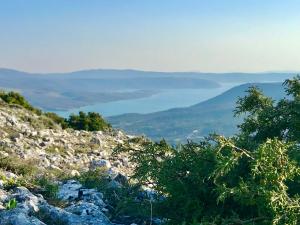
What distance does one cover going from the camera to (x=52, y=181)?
1218 centimetres

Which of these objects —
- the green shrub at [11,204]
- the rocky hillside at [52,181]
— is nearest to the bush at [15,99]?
the rocky hillside at [52,181]

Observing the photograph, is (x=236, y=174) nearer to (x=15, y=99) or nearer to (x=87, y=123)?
(x=87, y=123)

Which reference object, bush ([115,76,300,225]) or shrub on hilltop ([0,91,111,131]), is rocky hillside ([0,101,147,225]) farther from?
shrub on hilltop ([0,91,111,131])

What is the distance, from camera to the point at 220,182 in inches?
301

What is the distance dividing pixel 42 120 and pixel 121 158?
38.3 feet

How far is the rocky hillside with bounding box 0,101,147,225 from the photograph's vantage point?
28.8ft

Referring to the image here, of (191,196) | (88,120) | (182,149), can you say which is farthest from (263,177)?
(88,120)

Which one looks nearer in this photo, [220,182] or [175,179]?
[220,182]

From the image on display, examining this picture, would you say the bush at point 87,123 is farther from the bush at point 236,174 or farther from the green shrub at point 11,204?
the green shrub at point 11,204

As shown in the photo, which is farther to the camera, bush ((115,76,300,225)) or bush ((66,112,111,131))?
bush ((66,112,111,131))

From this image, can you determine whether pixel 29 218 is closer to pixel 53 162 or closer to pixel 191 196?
pixel 191 196

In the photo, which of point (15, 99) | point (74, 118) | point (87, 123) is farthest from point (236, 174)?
point (15, 99)

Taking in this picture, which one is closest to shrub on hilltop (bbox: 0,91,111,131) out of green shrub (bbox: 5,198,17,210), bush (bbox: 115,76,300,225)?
bush (bbox: 115,76,300,225)

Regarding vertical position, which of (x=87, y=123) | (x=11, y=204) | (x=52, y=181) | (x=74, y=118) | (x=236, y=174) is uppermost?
(x=236, y=174)
